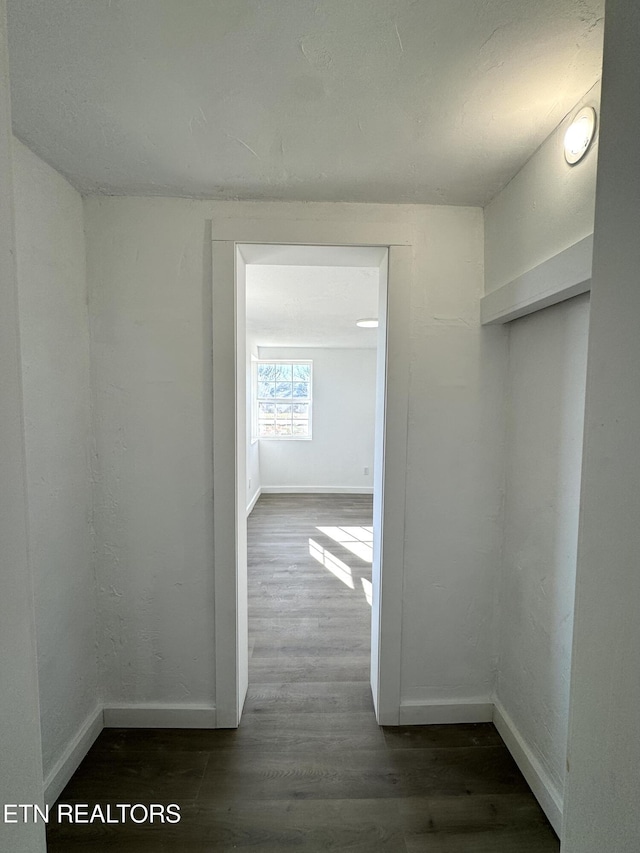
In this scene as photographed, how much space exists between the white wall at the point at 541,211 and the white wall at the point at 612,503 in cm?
70

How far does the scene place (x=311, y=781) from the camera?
1446mm

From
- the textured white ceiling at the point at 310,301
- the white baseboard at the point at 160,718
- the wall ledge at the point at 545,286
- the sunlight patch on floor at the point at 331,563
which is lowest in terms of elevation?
the sunlight patch on floor at the point at 331,563

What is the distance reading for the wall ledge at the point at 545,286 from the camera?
106 cm

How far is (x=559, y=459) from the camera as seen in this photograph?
1.31 meters

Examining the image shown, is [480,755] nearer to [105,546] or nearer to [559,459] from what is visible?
[559,459]

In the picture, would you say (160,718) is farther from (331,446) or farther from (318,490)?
(331,446)

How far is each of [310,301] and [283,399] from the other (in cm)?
326

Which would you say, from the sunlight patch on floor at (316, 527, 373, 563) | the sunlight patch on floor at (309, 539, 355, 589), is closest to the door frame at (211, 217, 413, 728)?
the sunlight patch on floor at (309, 539, 355, 589)

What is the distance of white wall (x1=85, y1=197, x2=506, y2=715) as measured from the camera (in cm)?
158

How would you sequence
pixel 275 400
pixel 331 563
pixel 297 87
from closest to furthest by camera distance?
pixel 297 87 → pixel 331 563 → pixel 275 400

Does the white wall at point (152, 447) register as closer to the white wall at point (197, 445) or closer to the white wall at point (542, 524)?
the white wall at point (197, 445)

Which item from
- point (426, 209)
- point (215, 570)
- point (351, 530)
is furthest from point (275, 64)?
point (351, 530)

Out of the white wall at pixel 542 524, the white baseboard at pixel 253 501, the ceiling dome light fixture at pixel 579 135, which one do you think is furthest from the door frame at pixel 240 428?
the white baseboard at pixel 253 501

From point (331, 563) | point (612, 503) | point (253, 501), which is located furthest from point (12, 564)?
point (253, 501)
